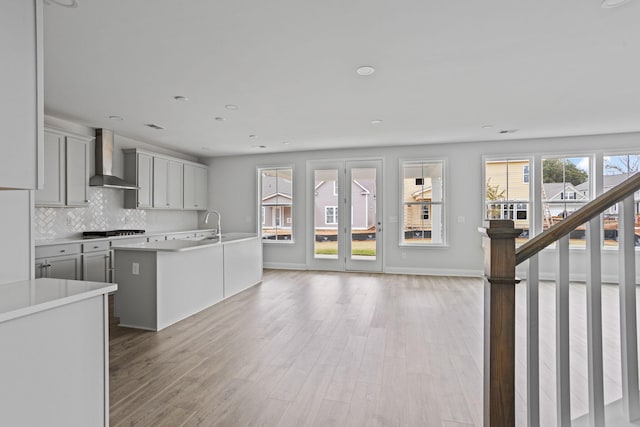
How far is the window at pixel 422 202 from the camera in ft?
21.9

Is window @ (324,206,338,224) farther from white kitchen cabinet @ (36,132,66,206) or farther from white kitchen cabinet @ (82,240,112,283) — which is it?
white kitchen cabinet @ (36,132,66,206)

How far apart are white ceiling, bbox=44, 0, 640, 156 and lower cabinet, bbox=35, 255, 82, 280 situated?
194 cm

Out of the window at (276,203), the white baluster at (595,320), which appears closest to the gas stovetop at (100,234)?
the window at (276,203)

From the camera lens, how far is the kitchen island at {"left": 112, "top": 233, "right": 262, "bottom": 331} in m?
3.61

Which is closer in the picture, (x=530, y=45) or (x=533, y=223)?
(x=530, y=45)

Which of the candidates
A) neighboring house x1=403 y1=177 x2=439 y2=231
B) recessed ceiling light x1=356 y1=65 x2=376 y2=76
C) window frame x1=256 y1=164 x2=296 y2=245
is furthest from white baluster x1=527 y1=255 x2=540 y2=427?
window frame x1=256 y1=164 x2=296 y2=245

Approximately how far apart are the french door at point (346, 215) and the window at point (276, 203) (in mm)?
548

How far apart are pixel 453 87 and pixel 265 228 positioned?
202 inches

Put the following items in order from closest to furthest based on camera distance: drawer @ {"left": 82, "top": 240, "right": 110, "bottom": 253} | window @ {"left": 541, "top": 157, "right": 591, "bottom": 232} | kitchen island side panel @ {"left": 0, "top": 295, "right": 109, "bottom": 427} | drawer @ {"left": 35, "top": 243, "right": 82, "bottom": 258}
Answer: kitchen island side panel @ {"left": 0, "top": 295, "right": 109, "bottom": 427}, drawer @ {"left": 35, "top": 243, "right": 82, "bottom": 258}, drawer @ {"left": 82, "top": 240, "right": 110, "bottom": 253}, window @ {"left": 541, "top": 157, "right": 591, "bottom": 232}

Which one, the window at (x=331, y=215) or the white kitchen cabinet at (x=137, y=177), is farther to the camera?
the window at (x=331, y=215)

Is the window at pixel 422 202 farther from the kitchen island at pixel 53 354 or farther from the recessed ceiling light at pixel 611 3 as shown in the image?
the kitchen island at pixel 53 354

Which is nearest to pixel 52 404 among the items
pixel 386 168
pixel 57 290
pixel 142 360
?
pixel 57 290

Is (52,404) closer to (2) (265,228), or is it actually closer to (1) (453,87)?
(1) (453,87)

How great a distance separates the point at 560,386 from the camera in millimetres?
1321
